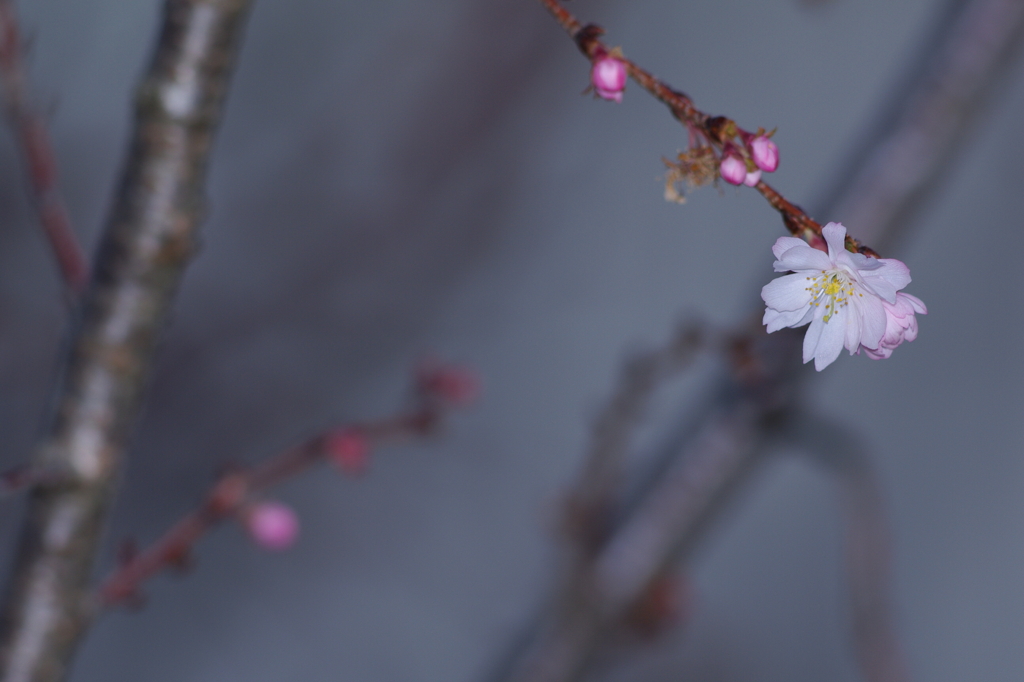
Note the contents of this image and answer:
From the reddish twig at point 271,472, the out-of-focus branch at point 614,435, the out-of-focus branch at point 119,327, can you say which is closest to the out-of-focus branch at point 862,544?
the out-of-focus branch at point 614,435

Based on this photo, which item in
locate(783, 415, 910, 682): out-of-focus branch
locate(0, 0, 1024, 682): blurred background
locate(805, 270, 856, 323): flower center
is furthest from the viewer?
locate(0, 0, 1024, 682): blurred background

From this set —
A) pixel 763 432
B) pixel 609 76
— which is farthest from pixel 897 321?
pixel 763 432

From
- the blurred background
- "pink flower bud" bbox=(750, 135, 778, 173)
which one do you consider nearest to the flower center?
"pink flower bud" bbox=(750, 135, 778, 173)

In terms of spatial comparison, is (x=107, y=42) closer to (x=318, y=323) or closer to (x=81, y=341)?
(x=318, y=323)

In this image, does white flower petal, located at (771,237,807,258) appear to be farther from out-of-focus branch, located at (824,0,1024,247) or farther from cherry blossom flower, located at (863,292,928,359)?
out-of-focus branch, located at (824,0,1024,247)

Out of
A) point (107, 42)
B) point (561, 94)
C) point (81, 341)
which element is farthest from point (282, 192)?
point (81, 341)

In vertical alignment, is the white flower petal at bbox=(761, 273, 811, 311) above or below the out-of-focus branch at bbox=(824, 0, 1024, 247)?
below
